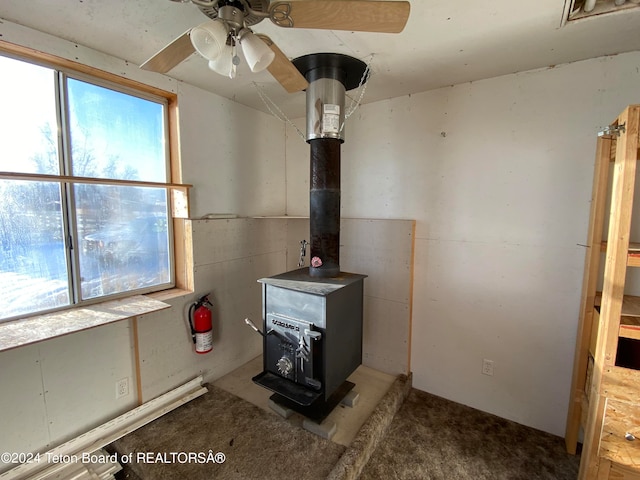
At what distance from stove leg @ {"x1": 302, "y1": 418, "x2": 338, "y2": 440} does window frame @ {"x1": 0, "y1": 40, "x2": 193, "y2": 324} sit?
4.06 feet

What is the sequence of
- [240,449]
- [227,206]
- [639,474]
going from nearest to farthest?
[639,474], [240,449], [227,206]

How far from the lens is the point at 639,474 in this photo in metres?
1.32

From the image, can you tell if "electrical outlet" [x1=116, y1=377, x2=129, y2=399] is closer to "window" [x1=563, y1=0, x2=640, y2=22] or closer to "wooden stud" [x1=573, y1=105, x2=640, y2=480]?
"wooden stud" [x1=573, y1=105, x2=640, y2=480]

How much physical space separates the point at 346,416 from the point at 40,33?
2.77 meters

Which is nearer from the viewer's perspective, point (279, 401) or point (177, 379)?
point (279, 401)

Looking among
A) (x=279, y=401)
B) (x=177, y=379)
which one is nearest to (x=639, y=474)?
(x=279, y=401)

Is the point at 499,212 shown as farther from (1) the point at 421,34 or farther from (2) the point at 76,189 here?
(2) the point at 76,189

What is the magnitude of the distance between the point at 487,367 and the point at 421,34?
2141mm

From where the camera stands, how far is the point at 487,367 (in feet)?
6.82

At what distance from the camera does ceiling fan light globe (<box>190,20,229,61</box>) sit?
3.17ft

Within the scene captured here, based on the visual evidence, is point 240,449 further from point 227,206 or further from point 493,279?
point 493,279

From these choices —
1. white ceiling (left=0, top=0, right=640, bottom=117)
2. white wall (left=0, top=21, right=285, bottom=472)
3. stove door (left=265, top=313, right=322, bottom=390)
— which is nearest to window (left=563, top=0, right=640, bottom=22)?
white ceiling (left=0, top=0, right=640, bottom=117)

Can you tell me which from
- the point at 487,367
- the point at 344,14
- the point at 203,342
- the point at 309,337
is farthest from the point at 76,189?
the point at 487,367

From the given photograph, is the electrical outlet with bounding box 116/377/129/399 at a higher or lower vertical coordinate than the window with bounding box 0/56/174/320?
lower
